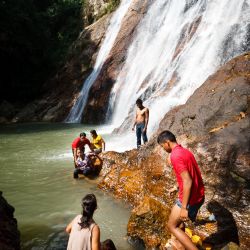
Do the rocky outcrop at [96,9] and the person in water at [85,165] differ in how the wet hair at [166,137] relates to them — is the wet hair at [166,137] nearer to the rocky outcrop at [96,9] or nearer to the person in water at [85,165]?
the person in water at [85,165]

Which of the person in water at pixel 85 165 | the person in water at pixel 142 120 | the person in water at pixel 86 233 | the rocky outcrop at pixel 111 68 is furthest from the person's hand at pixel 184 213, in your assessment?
the rocky outcrop at pixel 111 68

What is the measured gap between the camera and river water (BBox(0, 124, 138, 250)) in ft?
22.7

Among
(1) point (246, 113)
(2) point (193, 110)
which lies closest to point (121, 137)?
(2) point (193, 110)

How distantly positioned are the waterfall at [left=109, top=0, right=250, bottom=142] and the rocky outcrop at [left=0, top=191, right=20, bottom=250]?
967cm

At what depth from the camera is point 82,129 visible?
20641mm

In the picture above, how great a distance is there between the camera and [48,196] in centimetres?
916

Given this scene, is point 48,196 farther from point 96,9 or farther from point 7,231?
point 96,9

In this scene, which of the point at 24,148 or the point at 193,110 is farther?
the point at 24,148

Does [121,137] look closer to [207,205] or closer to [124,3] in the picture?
[207,205]

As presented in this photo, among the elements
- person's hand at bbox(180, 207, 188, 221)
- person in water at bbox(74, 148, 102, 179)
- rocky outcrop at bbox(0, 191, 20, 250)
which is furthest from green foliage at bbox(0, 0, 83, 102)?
person's hand at bbox(180, 207, 188, 221)

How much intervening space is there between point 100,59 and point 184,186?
22948 millimetres

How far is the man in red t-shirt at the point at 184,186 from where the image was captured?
4.71 meters

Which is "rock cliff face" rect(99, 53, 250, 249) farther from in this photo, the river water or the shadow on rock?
the river water

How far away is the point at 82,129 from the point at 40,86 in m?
11.7
